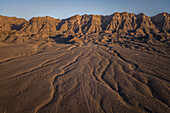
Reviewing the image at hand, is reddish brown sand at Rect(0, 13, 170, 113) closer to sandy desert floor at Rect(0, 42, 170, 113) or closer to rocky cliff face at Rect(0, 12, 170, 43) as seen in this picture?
sandy desert floor at Rect(0, 42, 170, 113)

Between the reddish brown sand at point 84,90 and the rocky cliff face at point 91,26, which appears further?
the rocky cliff face at point 91,26

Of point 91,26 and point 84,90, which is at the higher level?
point 91,26

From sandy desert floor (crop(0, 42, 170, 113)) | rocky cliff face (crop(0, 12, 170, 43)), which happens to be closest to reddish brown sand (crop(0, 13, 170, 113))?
sandy desert floor (crop(0, 42, 170, 113))

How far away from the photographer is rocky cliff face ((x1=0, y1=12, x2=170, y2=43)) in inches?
1770

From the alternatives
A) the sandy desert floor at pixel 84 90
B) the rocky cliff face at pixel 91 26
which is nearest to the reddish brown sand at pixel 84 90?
the sandy desert floor at pixel 84 90

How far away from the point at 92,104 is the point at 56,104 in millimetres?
2457

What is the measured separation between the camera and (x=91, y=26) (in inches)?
2291

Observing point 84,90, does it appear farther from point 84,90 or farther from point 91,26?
point 91,26

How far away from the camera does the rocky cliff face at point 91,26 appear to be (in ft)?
148

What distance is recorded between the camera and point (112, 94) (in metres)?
7.05

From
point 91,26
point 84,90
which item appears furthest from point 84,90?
point 91,26

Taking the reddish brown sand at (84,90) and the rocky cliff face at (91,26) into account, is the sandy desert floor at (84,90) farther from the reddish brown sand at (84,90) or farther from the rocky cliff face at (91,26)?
the rocky cliff face at (91,26)

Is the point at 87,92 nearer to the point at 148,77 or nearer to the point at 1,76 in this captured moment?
the point at 148,77

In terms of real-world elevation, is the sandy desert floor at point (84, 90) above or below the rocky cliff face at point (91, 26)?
below
